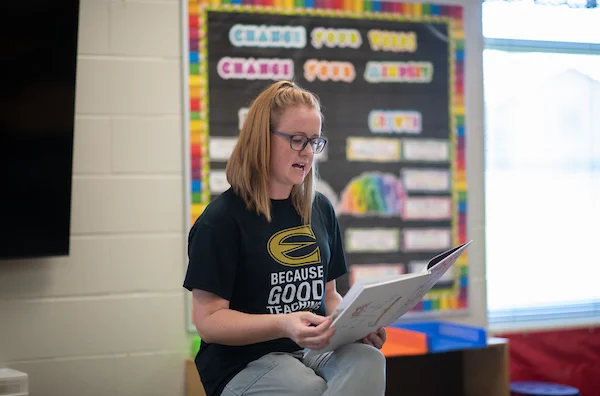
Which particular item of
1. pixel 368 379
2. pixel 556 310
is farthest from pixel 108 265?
pixel 556 310

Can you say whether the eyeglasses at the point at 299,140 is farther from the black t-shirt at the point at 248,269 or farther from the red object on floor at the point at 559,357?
the red object on floor at the point at 559,357

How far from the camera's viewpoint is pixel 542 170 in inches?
142

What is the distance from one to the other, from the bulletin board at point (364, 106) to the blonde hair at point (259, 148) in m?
1.03

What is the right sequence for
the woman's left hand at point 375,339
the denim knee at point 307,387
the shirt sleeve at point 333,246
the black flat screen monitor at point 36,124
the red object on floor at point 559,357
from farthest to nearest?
the red object on floor at point 559,357, the black flat screen monitor at point 36,124, the shirt sleeve at point 333,246, the woman's left hand at point 375,339, the denim knee at point 307,387

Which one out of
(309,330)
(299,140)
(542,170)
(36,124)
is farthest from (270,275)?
(542,170)

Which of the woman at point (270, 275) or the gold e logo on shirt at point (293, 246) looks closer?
the woman at point (270, 275)

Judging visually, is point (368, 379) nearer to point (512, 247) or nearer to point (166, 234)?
point (166, 234)

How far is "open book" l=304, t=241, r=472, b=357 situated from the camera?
154cm

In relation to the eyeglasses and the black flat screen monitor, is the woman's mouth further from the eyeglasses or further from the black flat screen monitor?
the black flat screen monitor

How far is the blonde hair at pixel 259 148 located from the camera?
1865mm

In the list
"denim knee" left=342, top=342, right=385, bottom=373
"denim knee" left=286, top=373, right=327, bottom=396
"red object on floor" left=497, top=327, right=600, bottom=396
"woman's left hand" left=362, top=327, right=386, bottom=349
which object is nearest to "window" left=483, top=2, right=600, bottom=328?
"red object on floor" left=497, top=327, right=600, bottom=396

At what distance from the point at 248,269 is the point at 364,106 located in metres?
1.51

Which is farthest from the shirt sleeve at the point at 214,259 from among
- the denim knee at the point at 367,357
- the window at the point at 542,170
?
the window at the point at 542,170

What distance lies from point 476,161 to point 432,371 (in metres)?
0.99
